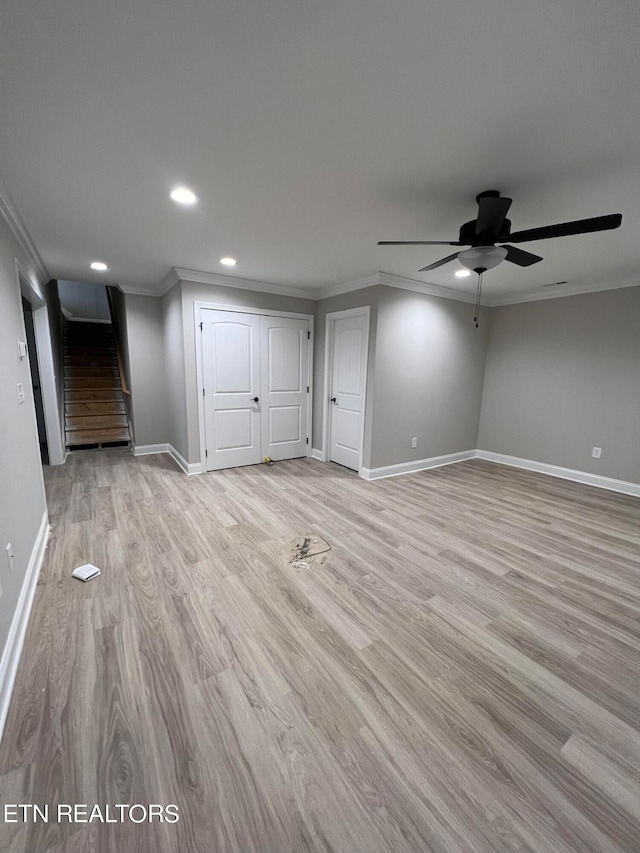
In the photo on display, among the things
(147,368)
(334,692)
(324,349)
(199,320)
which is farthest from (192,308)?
(334,692)

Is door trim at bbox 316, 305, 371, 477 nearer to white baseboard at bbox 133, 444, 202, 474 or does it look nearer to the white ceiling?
the white ceiling

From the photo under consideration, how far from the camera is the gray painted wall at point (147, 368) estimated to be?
4.71 meters

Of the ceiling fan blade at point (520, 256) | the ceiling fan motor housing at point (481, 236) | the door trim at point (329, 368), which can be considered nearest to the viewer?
the ceiling fan motor housing at point (481, 236)

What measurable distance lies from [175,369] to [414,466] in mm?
3480

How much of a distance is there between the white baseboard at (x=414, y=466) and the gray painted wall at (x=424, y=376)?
0.06m

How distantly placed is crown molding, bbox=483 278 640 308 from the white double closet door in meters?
2.89

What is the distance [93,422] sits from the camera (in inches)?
222

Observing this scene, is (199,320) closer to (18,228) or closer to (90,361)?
(18,228)

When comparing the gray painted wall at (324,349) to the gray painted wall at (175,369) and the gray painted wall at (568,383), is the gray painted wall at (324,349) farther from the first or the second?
the gray painted wall at (568,383)

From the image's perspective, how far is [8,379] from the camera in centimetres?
197

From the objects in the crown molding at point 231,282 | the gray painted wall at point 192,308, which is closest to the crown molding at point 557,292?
the crown molding at point 231,282

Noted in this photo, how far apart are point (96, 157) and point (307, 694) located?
279 centimetres

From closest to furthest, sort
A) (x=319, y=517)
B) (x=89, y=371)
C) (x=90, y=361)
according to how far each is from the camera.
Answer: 1. (x=319, y=517)
2. (x=89, y=371)
3. (x=90, y=361)

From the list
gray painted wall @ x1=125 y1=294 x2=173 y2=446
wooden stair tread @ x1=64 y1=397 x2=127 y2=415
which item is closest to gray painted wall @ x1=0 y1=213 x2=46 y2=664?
gray painted wall @ x1=125 y1=294 x2=173 y2=446
